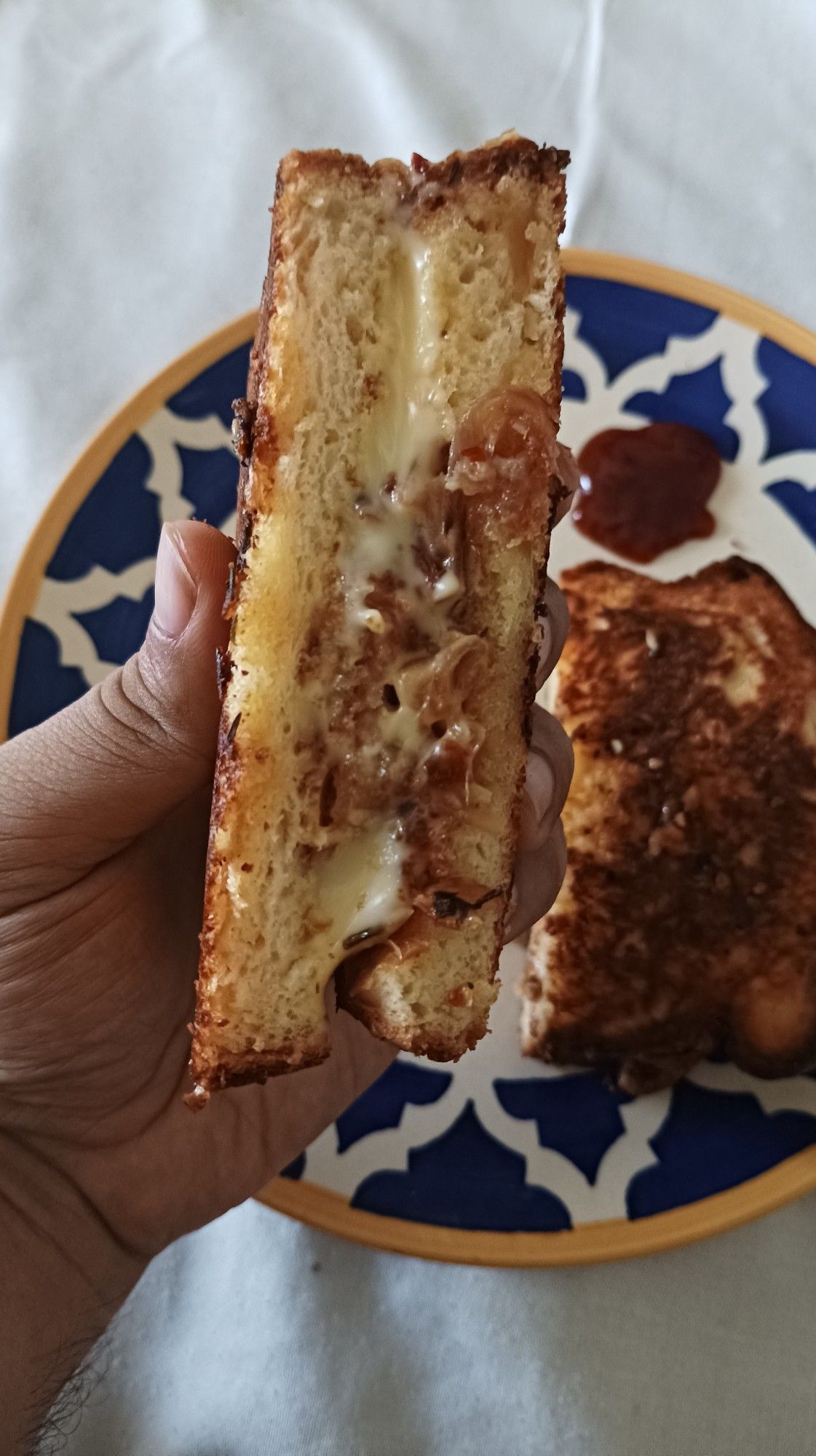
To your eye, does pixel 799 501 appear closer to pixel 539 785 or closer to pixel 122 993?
pixel 539 785

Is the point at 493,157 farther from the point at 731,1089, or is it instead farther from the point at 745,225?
the point at 731,1089

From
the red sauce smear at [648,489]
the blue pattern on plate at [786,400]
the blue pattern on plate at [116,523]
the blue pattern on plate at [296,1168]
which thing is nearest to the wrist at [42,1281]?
the blue pattern on plate at [296,1168]

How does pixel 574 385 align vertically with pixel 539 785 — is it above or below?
above

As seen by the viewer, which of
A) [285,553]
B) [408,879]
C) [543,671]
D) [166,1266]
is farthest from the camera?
[166,1266]

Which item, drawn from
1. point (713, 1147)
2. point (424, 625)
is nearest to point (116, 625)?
point (424, 625)

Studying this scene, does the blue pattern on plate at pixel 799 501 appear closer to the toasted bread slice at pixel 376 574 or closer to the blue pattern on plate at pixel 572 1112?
the toasted bread slice at pixel 376 574

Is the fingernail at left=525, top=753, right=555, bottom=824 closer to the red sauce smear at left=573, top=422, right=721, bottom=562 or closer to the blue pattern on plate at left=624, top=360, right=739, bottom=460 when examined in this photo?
the red sauce smear at left=573, top=422, right=721, bottom=562

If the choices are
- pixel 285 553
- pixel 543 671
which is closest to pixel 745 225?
pixel 543 671
